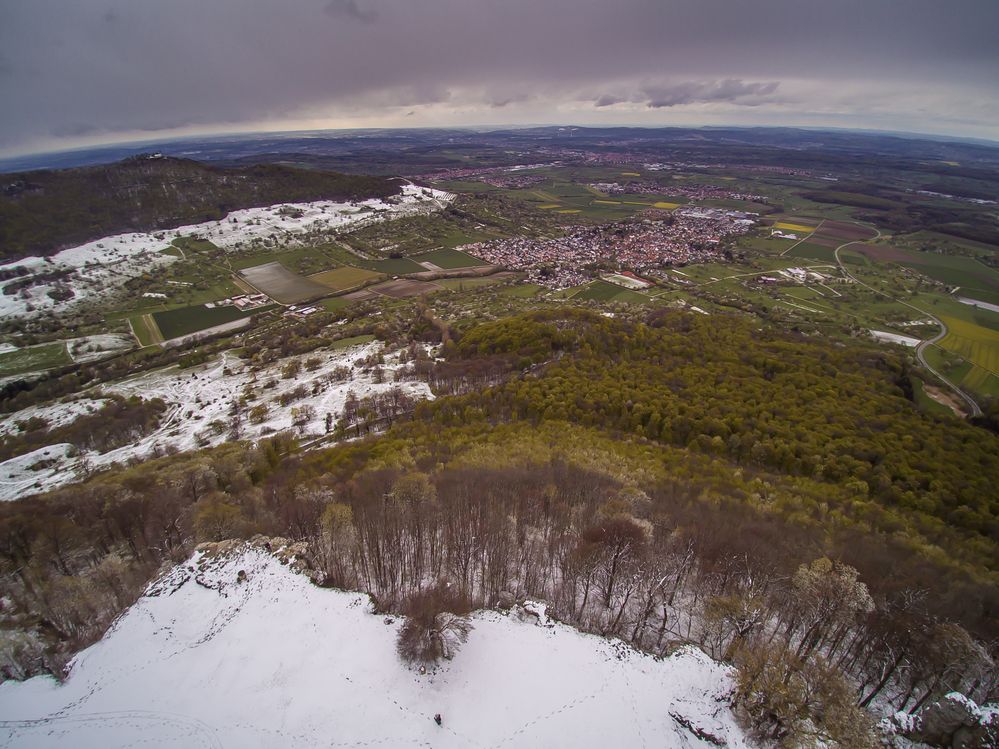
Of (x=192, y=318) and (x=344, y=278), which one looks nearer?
(x=192, y=318)

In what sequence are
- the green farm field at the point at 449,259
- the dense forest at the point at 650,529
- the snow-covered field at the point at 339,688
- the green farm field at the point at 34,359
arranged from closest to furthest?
the snow-covered field at the point at 339,688 < the dense forest at the point at 650,529 < the green farm field at the point at 34,359 < the green farm field at the point at 449,259

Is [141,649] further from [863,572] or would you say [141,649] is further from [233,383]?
[233,383]

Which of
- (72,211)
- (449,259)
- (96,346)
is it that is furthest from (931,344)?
(72,211)

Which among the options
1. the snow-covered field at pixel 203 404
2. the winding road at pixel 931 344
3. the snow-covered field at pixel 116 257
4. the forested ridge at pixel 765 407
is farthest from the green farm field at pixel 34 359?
the winding road at pixel 931 344

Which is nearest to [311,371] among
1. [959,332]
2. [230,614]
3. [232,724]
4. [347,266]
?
[230,614]

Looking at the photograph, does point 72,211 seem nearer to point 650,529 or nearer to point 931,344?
point 650,529

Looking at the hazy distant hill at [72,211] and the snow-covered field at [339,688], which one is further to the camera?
the hazy distant hill at [72,211]

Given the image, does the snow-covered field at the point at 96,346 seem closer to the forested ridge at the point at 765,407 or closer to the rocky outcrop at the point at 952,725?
the forested ridge at the point at 765,407
